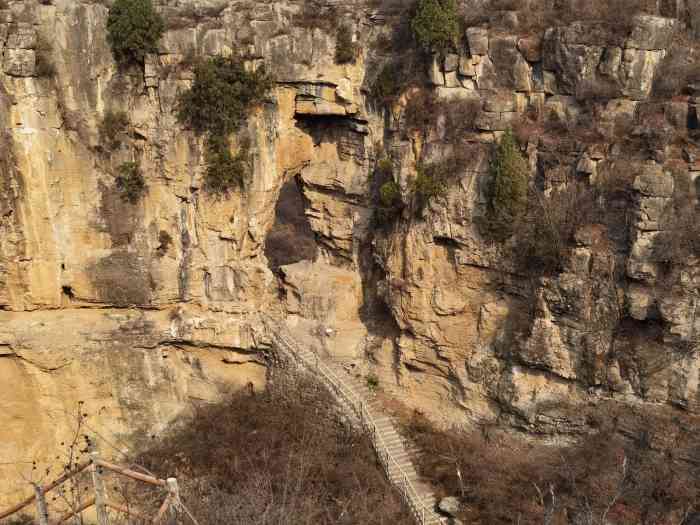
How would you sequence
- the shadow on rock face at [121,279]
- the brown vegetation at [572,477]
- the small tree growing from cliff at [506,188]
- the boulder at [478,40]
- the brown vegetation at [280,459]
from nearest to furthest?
the brown vegetation at [572,477] < the brown vegetation at [280,459] < the small tree growing from cliff at [506,188] < the boulder at [478,40] < the shadow on rock face at [121,279]

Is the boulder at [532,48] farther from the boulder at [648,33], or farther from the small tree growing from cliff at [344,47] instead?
the small tree growing from cliff at [344,47]

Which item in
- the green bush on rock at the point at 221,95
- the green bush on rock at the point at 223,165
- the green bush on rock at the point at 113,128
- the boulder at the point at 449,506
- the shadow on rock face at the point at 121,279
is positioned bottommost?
the boulder at the point at 449,506

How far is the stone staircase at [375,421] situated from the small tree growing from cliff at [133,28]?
9062mm

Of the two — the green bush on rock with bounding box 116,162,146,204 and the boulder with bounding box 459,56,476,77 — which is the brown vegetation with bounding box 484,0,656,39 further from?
the green bush on rock with bounding box 116,162,146,204

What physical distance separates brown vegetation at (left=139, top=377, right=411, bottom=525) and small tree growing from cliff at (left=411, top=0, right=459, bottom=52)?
1050 cm

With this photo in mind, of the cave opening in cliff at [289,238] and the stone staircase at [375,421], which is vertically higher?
the cave opening in cliff at [289,238]

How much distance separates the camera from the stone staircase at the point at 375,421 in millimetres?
21391

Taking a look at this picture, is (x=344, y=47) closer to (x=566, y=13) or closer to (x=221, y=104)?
(x=221, y=104)

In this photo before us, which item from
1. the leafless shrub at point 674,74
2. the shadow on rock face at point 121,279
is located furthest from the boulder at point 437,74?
the shadow on rock face at point 121,279

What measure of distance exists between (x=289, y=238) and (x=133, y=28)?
575 inches

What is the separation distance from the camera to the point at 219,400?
86.3 ft

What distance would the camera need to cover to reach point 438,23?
74.0 ft

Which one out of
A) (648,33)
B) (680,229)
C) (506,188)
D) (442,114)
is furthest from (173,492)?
(648,33)

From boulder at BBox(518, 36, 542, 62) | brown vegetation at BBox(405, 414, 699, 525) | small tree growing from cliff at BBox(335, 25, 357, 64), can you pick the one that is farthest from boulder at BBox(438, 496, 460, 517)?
small tree growing from cliff at BBox(335, 25, 357, 64)
